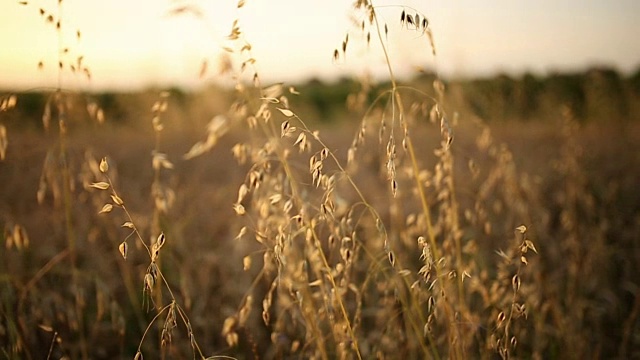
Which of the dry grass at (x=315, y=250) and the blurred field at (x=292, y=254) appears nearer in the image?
the dry grass at (x=315, y=250)

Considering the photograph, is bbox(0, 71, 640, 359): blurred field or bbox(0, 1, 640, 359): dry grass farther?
bbox(0, 71, 640, 359): blurred field

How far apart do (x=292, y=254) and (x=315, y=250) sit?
0.44 metres

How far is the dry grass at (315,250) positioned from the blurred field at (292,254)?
2cm

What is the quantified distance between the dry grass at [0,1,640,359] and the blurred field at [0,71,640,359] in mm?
15

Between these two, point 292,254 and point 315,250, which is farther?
point 292,254

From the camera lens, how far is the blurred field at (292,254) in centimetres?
188

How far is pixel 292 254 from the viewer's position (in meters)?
2.11

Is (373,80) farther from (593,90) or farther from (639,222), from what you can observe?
(593,90)

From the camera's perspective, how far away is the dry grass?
1365 mm

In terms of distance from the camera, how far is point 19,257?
2656 millimetres

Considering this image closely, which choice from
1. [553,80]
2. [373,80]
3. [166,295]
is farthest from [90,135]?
[553,80]

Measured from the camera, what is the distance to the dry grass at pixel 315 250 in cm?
137

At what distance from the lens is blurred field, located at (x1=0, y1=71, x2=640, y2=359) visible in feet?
6.18

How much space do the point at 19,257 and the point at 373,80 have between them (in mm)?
1875
